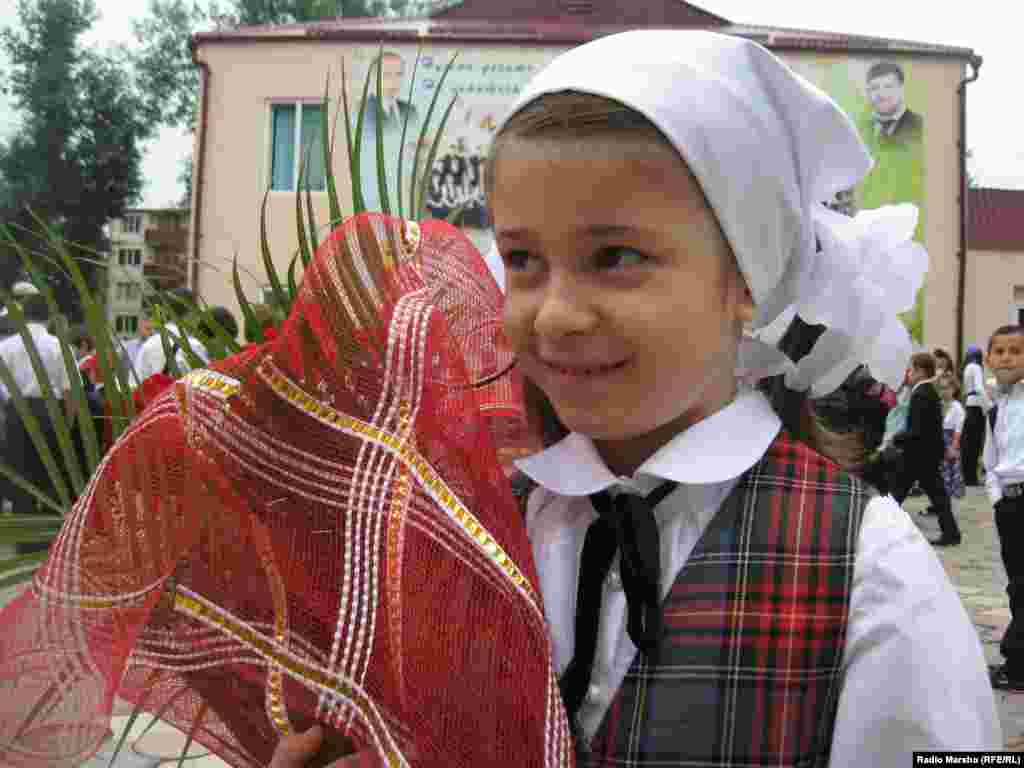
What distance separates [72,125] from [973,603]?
38.5 feet

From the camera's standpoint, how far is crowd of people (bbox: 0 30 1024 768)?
78 cm

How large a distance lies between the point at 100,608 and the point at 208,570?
0.09 metres

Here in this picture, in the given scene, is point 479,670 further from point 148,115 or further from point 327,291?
point 148,115

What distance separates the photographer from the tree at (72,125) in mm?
9625

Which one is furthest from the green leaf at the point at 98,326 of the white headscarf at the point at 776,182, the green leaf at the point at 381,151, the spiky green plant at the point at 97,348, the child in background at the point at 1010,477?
the child in background at the point at 1010,477

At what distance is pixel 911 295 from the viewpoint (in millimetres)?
1156

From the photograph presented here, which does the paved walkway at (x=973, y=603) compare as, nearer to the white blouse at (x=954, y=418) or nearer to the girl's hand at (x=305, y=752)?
the girl's hand at (x=305, y=752)

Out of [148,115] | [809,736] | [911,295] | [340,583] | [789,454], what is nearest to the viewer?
[340,583]

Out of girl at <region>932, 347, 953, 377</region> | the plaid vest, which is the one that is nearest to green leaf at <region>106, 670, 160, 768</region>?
the plaid vest

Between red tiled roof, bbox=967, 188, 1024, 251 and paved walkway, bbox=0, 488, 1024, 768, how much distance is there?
5739mm

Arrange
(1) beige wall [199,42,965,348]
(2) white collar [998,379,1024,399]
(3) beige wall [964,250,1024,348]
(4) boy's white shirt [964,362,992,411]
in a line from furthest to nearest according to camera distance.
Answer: (3) beige wall [964,250,1024,348] < (1) beige wall [199,42,965,348] < (4) boy's white shirt [964,362,992,411] < (2) white collar [998,379,1024,399]

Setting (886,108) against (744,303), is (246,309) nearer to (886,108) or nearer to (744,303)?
(744,303)

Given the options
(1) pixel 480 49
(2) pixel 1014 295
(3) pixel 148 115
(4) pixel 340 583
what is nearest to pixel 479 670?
(4) pixel 340 583

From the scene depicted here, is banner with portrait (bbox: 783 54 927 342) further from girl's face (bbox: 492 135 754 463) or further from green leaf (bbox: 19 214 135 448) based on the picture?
green leaf (bbox: 19 214 135 448)
